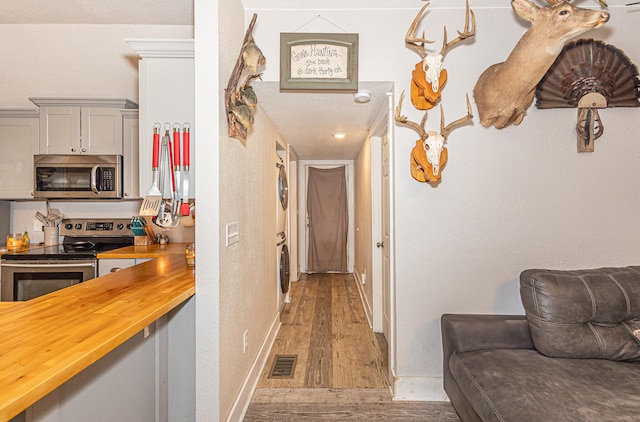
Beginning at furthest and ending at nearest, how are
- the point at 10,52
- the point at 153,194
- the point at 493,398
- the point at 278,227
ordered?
the point at 278,227, the point at 10,52, the point at 153,194, the point at 493,398

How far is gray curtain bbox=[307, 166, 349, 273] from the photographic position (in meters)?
6.27

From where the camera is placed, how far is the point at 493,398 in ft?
4.53

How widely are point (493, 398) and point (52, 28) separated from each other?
12.5 ft

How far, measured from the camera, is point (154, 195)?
1.94 meters

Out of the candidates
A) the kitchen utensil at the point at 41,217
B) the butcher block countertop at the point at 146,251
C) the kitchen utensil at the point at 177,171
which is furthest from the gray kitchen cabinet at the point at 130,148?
the kitchen utensil at the point at 177,171

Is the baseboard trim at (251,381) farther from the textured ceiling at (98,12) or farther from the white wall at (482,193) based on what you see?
the textured ceiling at (98,12)

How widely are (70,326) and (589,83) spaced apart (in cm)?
290

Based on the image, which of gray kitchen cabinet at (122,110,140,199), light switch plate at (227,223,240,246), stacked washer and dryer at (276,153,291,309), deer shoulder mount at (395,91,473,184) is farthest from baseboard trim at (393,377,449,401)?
gray kitchen cabinet at (122,110,140,199)

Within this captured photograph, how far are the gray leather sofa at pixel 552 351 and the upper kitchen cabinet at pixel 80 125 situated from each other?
10.7 feet

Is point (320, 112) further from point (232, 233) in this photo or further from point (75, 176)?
point (75, 176)

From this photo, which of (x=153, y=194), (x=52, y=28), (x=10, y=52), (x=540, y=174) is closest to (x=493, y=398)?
(x=540, y=174)

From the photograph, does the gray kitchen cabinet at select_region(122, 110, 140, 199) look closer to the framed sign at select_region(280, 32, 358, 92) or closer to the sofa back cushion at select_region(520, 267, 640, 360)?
the framed sign at select_region(280, 32, 358, 92)

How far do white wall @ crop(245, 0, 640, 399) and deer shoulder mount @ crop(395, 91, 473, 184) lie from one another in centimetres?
7

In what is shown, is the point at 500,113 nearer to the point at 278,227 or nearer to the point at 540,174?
the point at 540,174
